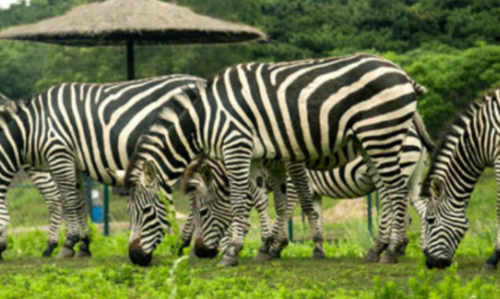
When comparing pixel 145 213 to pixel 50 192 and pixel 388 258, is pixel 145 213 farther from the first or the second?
pixel 50 192

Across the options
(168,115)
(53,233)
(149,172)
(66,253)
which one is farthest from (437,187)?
(53,233)

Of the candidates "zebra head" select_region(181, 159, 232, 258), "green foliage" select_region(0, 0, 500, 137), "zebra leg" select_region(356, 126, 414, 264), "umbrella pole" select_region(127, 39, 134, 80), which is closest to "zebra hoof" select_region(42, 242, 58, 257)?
"zebra head" select_region(181, 159, 232, 258)

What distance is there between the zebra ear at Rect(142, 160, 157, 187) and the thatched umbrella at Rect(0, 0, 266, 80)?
7.03 metres

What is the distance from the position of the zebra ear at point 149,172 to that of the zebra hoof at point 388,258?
7.87 feet

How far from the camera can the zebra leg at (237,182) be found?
395 inches

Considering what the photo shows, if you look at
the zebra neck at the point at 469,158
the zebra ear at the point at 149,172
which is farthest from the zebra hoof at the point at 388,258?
the zebra ear at the point at 149,172

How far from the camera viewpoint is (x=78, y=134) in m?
11.7

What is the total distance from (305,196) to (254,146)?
3.74ft

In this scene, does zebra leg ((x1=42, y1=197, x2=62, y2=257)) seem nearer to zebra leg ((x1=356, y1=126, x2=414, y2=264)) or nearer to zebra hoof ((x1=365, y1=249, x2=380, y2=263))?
→ zebra hoof ((x1=365, y1=249, x2=380, y2=263))

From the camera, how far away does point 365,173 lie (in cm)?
1211

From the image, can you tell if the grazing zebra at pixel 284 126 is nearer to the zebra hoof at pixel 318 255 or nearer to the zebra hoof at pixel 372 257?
the zebra hoof at pixel 372 257

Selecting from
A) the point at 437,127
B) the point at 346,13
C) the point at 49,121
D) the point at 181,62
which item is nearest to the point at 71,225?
the point at 49,121

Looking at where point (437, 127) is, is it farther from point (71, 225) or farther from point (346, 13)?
point (71, 225)

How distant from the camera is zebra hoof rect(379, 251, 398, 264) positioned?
10164mm
